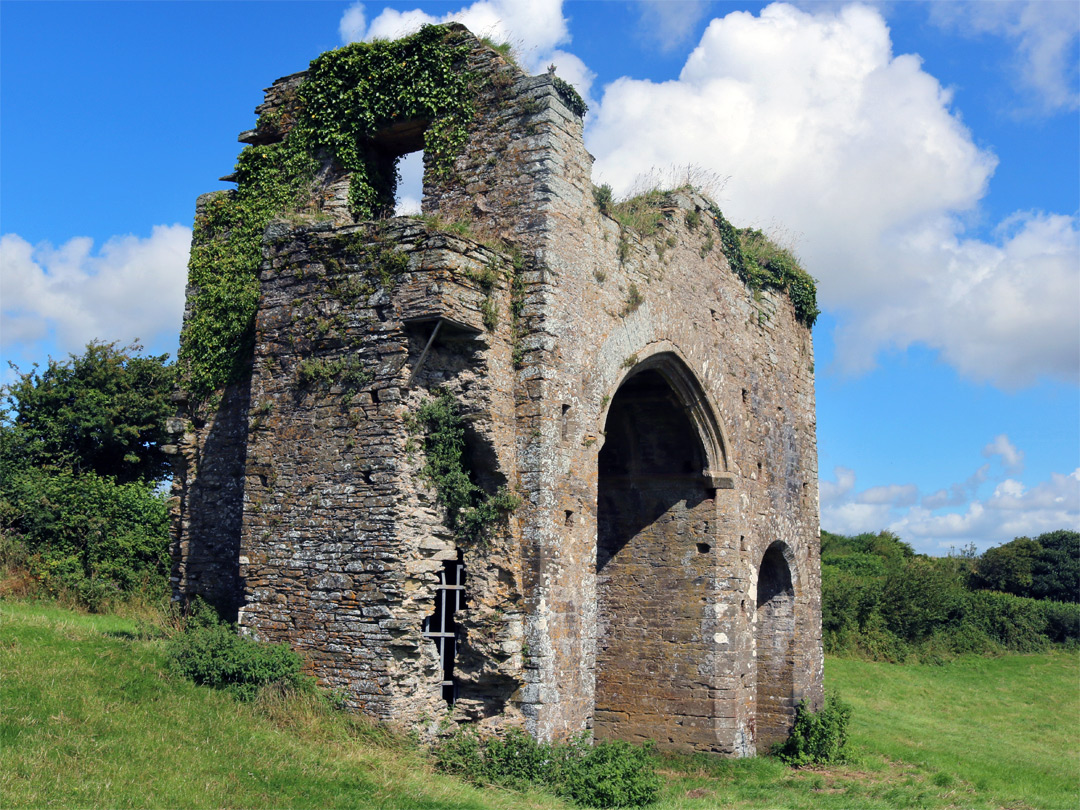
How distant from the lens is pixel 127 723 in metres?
7.66

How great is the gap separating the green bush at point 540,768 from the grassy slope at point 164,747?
0.39 meters

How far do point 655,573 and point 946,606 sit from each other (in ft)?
59.4

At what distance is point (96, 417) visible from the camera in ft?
66.5

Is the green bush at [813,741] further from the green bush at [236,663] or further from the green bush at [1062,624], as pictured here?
the green bush at [1062,624]

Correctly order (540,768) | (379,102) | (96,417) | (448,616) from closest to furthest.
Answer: (540,768) → (448,616) → (379,102) → (96,417)

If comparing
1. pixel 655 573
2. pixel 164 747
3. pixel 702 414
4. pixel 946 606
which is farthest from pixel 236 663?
pixel 946 606

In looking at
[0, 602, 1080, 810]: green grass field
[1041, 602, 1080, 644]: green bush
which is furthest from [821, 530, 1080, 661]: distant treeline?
[0, 602, 1080, 810]: green grass field

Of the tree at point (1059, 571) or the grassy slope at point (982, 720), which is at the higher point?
the tree at point (1059, 571)

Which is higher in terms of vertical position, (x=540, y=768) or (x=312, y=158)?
(x=312, y=158)

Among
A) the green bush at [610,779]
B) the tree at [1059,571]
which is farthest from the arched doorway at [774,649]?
the tree at [1059,571]

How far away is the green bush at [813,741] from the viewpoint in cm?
1440

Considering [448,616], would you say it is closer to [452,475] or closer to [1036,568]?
[452,475]

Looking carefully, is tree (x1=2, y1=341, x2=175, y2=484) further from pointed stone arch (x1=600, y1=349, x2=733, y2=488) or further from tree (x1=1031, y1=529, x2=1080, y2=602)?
tree (x1=1031, y1=529, x2=1080, y2=602)

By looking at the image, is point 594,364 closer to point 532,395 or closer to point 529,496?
point 532,395
